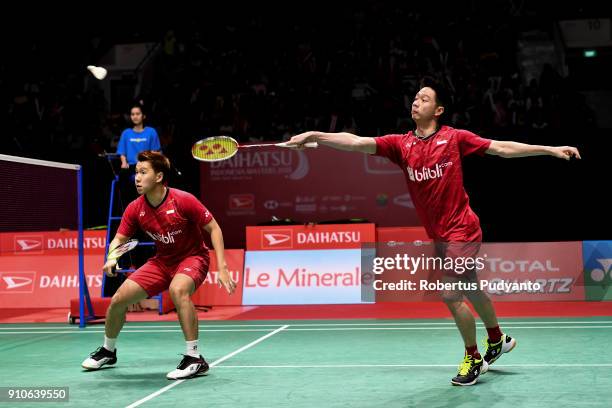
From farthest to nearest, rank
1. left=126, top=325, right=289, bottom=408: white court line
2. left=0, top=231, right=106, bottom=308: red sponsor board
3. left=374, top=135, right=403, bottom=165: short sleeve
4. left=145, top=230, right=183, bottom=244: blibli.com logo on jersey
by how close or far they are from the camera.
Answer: left=0, top=231, right=106, bottom=308: red sponsor board → left=145, top=230, right=183, bottom=244: blibli.com logo on jersey → left=374, top=135, right=403, bottom=165: short sleeve → left=126, top=325, right=289, bottom=408: white court line

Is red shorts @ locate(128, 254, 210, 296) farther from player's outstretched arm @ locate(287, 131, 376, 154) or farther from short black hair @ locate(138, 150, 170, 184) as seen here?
player's outstretched arm @ locate(287, 131, 376, 154)

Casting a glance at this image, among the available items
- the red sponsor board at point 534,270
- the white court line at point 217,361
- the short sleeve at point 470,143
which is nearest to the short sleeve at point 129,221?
the white court line at point 217,361

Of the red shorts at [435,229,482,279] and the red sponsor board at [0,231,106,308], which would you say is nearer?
the red shorts at [435,229,482,279]

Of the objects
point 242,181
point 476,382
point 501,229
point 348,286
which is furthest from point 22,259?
point 476,382

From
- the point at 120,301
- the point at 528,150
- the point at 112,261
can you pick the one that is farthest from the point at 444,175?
the point at 120,301

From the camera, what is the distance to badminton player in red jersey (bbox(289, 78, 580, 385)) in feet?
15.4

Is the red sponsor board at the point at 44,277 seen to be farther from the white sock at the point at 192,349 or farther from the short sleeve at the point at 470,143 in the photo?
the short sleeve at the point at 470,143

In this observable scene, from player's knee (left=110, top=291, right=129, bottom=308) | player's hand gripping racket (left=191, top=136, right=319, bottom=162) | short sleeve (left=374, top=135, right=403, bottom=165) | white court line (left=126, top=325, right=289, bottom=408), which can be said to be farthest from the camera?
player's hand gripping racket (left=191, top=136, right=319, bottom=162)

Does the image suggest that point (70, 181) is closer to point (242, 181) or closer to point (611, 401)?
point (242, 181)

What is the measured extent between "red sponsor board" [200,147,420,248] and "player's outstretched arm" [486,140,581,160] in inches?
289

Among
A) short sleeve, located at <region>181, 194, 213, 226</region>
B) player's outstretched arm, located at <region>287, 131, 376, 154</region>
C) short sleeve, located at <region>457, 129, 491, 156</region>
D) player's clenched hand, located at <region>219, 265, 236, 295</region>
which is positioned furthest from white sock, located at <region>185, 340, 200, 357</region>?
short sleeve, located at <region>457, 129, 491, 156</region>

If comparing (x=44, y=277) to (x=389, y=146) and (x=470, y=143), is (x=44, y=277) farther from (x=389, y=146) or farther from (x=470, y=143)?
(x=470, y=143)

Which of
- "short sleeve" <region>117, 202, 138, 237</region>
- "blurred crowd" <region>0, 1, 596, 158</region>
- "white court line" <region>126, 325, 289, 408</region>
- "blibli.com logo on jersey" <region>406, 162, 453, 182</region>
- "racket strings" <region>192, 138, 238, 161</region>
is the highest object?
"blurred crowd" <region>0, 1, 596, 158</region>

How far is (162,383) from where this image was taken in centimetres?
498
